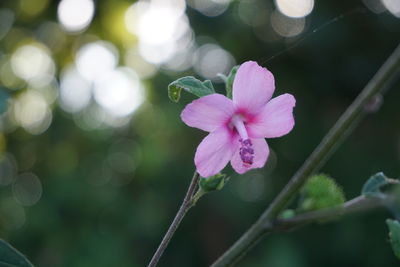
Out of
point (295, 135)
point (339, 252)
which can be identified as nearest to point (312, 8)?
point (295, 135)

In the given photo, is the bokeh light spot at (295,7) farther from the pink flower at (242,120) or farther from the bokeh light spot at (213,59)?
the pink flower at (242,120)

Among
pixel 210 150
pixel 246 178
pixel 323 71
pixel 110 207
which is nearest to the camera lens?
pixel 210 150

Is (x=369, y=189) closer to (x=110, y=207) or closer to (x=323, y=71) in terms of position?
(x=110, y=207)

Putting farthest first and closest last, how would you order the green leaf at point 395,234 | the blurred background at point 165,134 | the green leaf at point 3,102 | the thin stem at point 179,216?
the blurred background at point 165,134
the green leaf at point 3,102
the green leaf at point 395,234
the thin stem at point 179,216

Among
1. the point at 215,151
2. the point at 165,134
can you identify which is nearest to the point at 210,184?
the point at 215,151

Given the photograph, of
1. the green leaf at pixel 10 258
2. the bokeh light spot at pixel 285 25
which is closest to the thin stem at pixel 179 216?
the green leaf at pixel 10 258

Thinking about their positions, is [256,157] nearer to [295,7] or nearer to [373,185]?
[373,185]
